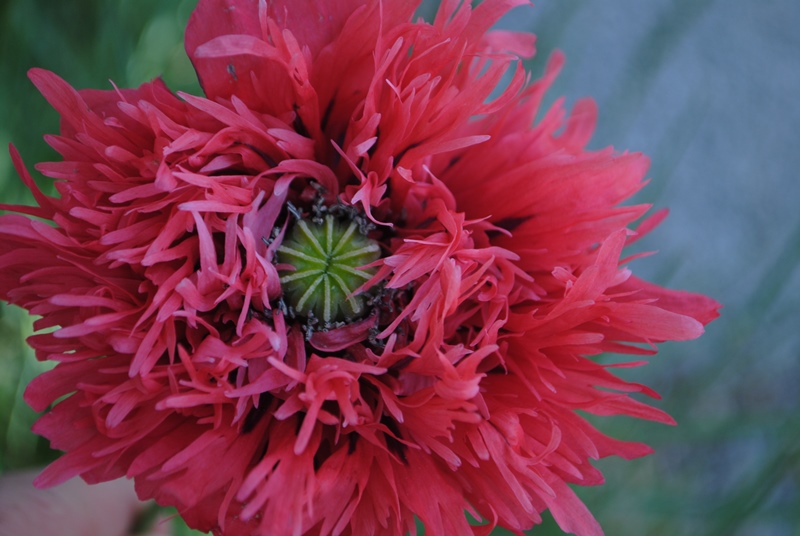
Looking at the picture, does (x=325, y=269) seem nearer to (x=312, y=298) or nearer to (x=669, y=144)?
(x=312, y=298)

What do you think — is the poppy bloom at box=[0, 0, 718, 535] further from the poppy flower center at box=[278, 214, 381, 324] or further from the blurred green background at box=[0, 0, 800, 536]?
the blurred green background at box=[0, 0, 800, 536]

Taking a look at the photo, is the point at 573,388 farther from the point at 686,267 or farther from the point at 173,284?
the point at 686,267

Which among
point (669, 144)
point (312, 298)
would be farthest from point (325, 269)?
point (669, 144)

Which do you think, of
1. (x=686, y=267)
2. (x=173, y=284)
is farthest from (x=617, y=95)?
(x=173, y=284)

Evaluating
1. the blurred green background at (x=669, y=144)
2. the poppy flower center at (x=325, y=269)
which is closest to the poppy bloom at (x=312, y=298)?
the poppy flower center at (x=325, y=269)

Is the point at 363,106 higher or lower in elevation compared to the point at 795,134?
lower

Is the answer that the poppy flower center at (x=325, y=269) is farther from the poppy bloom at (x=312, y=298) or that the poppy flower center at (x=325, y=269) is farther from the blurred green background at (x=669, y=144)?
the blurred green background at (x=669, y=144)
